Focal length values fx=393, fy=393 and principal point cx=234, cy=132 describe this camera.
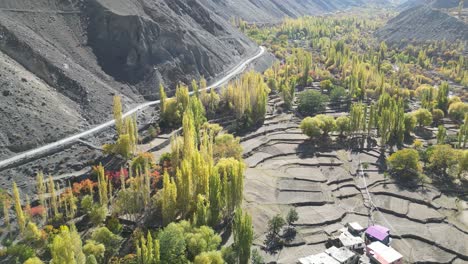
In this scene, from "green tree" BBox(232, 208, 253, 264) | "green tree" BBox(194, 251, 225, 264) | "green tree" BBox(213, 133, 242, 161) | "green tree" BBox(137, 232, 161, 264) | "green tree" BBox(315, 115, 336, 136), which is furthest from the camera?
"green tree" BBox(315, 115, 336, 136)

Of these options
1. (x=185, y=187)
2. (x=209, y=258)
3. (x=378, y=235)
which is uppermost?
(x=185, y=187)

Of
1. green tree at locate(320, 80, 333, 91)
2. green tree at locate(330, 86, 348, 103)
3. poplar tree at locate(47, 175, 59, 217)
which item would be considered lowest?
poplar tree at locate(47, 175, 59, 217)

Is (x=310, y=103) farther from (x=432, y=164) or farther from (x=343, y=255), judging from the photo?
(x=343, y=255)

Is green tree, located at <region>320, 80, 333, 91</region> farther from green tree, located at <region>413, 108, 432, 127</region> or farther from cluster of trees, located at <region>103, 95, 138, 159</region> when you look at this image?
cluster of trees, located at <region>103, 95, 138, 159</region>

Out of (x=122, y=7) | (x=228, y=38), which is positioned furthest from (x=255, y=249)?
(x=228, y=38)

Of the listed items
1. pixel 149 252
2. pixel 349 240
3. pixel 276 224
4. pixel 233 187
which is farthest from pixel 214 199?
pixel 349 240

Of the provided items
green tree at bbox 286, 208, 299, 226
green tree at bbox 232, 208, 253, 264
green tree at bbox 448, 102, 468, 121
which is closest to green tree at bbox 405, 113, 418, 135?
green tree at bbox 448, 102, 468, 121

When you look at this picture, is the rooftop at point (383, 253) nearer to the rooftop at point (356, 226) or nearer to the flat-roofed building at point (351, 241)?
the flat-roofed building at point (351, 241)
